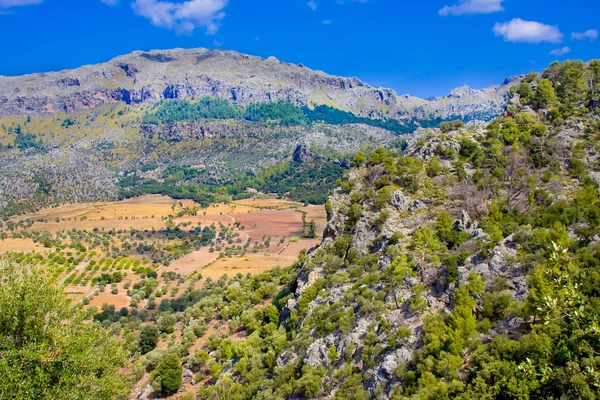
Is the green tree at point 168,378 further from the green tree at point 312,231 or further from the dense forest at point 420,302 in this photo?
the green tree at point 312,231

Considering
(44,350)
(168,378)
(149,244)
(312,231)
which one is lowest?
(312,231)

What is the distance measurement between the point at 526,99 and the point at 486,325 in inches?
1572

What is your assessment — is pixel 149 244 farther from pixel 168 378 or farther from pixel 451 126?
pixel 451 126

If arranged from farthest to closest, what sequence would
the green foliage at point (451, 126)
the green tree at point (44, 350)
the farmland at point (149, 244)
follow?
1. the farmland at point (149, 244)
2. the green foliage at point (451, 126)
3. the green tree at point (44, 350)

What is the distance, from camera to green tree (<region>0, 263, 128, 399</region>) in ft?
53.4

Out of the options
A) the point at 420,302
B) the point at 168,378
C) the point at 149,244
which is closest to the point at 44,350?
the point at 168,378

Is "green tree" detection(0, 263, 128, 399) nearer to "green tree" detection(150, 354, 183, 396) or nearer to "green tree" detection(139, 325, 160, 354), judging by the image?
"green tree" detection(150, 354, 183, 396)

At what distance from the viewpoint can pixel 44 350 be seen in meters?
17.3

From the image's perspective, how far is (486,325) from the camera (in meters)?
20.5

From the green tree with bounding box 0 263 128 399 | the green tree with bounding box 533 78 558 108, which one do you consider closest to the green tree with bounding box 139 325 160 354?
A: the green tree with bounding box 0 263 128 399

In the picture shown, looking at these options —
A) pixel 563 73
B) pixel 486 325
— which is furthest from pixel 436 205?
pixel 563 73

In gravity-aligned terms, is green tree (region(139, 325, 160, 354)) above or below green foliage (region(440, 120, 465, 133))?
below

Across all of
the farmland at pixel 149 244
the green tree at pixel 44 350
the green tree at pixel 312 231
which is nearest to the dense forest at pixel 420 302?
the green tree at pixel 44 350

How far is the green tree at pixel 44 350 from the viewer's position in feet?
53.4
